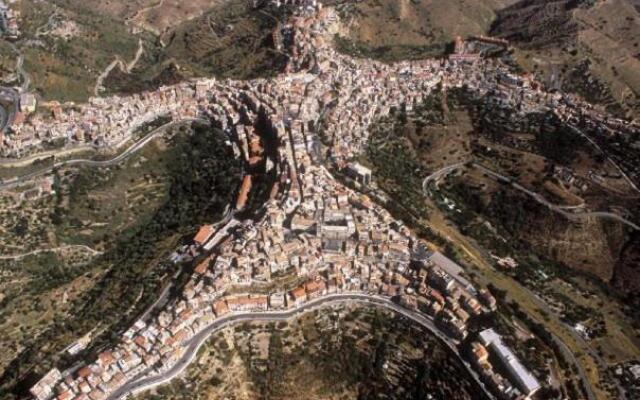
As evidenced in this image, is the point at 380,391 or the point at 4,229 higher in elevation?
the point at 4,229

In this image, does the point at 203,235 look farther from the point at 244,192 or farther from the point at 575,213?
the point at 575,213

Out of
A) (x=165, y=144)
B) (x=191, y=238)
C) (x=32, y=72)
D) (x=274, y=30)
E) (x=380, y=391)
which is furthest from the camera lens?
(x=274, y=30)

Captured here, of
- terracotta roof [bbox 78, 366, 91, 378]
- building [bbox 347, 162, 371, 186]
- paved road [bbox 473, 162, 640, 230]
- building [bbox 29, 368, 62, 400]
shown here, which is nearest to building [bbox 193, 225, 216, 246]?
terracotta roof [bbox 78, 366, 91, 378]

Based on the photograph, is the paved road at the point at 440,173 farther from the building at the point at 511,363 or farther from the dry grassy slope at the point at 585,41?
the dry grassy slope at the point at 585,41

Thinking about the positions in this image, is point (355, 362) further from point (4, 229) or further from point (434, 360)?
point (4, 229)

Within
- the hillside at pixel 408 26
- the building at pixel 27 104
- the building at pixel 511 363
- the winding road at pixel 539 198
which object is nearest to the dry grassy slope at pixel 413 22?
the hillside at pixel 408 26

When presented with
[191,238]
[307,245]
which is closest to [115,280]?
[191,238]
